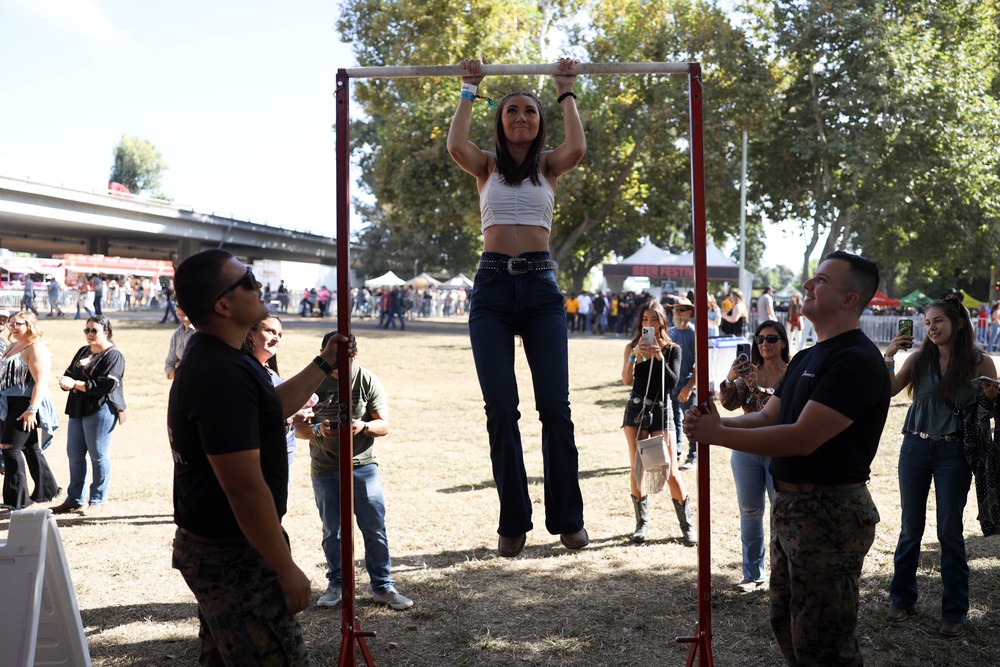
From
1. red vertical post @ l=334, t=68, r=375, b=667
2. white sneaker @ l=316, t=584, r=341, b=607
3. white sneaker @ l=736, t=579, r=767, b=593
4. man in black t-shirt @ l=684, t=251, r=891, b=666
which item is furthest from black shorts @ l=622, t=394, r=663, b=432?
red vertical post @ l=334, t=68, r=375, b=667

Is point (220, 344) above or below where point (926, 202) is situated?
below

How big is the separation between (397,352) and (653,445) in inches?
624

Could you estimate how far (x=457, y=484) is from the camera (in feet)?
28.3

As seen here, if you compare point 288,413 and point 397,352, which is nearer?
point 288,413

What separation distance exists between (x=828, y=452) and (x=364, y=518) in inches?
118

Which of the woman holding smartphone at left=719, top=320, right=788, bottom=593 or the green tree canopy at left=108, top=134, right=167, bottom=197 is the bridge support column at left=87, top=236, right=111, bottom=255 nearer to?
the green tree canopy at left=108, top=134, right=167, bottom=197

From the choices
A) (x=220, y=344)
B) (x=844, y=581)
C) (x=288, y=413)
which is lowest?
(x=844, y=581)

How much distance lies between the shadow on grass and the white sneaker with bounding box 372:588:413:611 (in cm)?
272

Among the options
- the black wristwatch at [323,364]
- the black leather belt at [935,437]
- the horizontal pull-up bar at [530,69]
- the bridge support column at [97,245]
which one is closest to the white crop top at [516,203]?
the horizontal pull-up bar at [530,69]

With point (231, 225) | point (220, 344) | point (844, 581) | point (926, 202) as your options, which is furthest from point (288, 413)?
point (231, 225)

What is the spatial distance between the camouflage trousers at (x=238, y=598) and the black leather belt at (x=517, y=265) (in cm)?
170

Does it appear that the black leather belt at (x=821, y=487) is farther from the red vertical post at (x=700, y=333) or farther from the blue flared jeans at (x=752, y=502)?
the blue flared jeans at (x=752, y=502)

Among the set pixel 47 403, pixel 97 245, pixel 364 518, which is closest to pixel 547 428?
pixel 364 518

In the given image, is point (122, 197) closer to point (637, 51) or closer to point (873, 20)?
point (637, 51)
